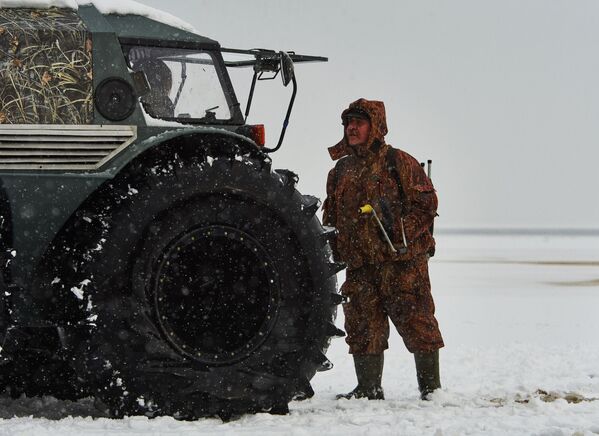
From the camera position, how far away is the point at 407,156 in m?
6.66

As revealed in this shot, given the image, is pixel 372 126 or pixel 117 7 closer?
pixel 117 7

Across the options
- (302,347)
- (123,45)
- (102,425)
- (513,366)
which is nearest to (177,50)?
(123,45)

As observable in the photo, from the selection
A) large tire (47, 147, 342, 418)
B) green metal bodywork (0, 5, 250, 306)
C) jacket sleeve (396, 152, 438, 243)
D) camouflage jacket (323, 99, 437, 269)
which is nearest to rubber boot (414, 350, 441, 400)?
camouflage jacket (323, 99, 437, 269)

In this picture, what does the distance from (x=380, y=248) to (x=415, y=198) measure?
1.33 ft

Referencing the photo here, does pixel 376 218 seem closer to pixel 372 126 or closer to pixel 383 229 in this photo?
pixel 383 229

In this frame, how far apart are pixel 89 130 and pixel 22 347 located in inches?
44.9

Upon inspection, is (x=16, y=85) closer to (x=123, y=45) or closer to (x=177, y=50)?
(x=123, y=45)

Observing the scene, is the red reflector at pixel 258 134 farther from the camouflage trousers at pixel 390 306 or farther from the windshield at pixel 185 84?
the camouflage trousers at pixel 390 306

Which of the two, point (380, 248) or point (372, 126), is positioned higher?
point (372, 126)

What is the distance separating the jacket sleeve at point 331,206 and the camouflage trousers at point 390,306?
30cm

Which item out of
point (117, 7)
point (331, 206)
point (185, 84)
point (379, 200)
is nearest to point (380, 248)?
point (379, 200)

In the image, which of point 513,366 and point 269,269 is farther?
point 513,366

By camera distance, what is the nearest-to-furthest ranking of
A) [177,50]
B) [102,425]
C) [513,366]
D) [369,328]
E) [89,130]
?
[102,425] < [89,130] < [177,50] < [369,328] < [513,366]

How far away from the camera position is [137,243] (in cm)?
495
